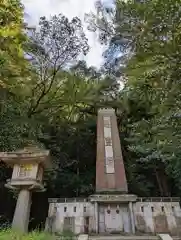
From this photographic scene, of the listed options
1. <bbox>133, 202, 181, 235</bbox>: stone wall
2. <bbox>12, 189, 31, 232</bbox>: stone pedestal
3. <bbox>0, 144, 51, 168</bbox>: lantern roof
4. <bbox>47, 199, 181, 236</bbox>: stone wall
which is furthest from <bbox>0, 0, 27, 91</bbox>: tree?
<bbox>133, 202, 181, 235</bbox>: stone wall

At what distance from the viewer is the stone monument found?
33.9ft

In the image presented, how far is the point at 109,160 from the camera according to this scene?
13289 millimetres

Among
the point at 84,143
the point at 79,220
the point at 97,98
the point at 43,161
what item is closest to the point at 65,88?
the point at 97,98

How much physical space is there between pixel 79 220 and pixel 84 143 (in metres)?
6.41

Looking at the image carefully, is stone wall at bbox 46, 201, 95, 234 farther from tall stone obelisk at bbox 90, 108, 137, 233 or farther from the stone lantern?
the stone lantern

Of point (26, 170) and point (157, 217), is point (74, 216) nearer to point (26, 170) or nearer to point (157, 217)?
point (26, 170)

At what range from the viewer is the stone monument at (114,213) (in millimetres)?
10344

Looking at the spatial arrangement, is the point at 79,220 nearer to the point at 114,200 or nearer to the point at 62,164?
the point at 114,200

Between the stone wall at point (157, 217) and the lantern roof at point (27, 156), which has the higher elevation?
the lantern roof at point (27, 156)

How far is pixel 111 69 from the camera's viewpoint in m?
15.3

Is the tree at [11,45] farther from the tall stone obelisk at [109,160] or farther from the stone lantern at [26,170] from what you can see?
the tall stone obelisk at [109,160]

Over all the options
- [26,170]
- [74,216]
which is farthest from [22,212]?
[74,216]

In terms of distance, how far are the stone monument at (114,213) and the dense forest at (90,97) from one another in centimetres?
162

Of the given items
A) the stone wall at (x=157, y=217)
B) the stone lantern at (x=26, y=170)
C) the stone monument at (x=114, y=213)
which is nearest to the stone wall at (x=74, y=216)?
the stone monument at (x=114, y=213)
